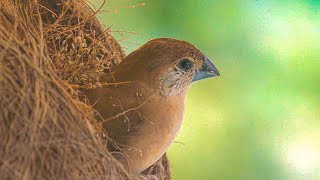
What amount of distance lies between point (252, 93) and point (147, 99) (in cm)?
65

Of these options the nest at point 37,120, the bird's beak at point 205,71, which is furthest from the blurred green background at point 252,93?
the nest at point 37,120

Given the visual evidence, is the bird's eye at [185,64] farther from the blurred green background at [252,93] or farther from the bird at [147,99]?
the blurred green background at [252,93]

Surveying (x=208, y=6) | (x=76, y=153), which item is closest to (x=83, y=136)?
(x=76, y=153)

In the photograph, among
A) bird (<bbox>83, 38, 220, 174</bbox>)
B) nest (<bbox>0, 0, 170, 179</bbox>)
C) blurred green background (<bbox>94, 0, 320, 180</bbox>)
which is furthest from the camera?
blurred green background (<bbox>94, 0, 320, 180</bbox>)

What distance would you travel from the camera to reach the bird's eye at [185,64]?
3.00 feet

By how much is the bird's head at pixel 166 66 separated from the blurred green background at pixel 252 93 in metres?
0.53

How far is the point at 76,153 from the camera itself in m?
0.68

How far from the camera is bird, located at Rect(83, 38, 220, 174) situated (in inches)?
34.2

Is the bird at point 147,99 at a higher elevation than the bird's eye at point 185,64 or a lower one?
lower

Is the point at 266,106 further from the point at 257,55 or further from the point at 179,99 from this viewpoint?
the point at 179,99

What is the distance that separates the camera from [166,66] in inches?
35.8

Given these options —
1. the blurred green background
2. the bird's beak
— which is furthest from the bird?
the blurred green background

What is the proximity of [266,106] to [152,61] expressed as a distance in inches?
25.4

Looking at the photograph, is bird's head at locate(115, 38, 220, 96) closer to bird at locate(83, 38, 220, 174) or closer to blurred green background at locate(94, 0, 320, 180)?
bird at locate(83, 38, 220, 174)
